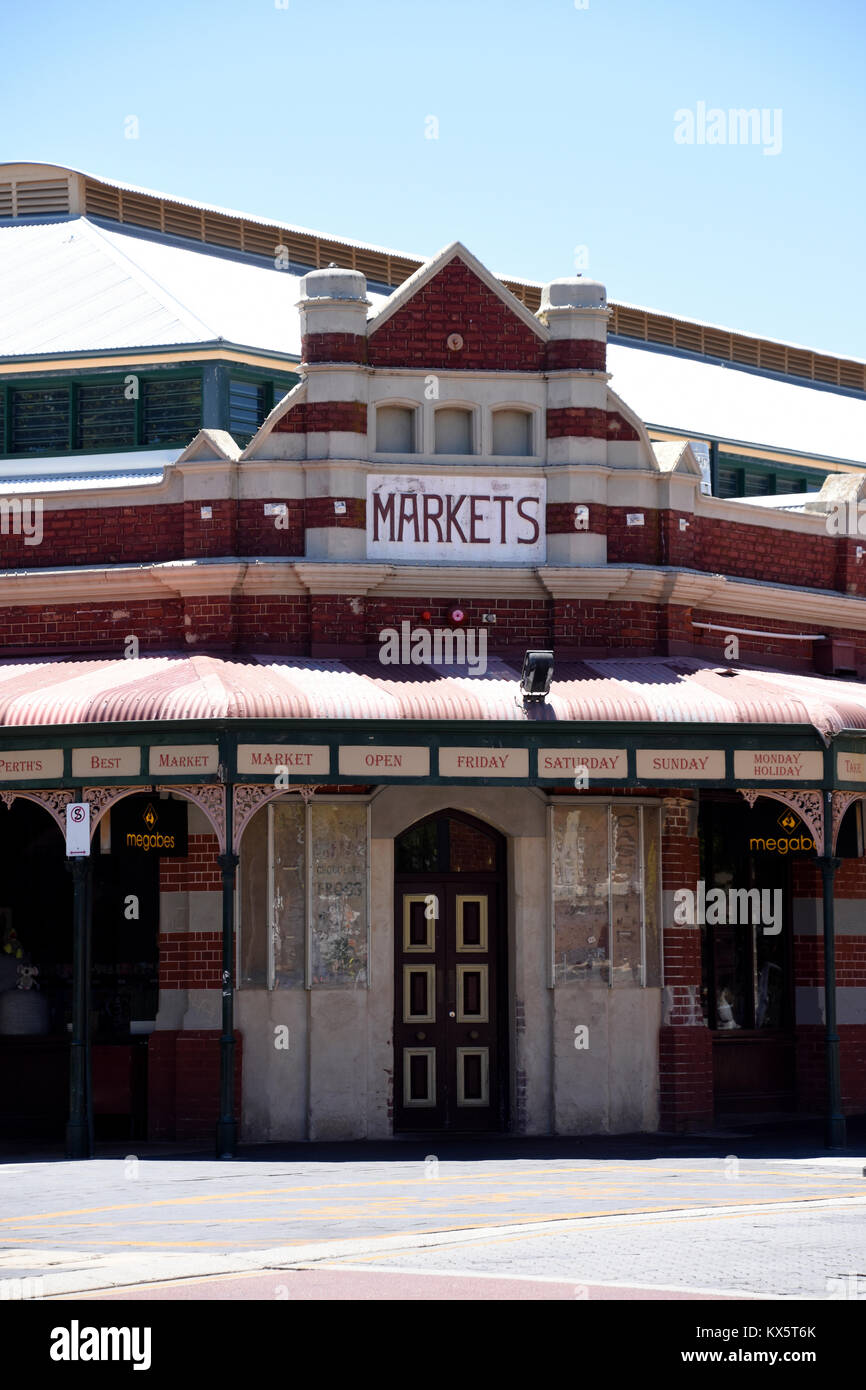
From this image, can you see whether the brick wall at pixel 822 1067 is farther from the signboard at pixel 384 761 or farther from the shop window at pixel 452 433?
the shop window at pixel 452 433

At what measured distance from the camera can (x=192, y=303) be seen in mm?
24062

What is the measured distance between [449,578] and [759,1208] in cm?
794

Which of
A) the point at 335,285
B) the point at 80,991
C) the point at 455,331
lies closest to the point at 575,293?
the point at 455,331

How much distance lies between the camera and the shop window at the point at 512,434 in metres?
19.5

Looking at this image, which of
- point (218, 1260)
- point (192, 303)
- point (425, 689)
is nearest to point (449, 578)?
point (425, 689)

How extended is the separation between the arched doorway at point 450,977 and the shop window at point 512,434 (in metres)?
3.71

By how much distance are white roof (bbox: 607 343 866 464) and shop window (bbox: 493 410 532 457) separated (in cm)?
656

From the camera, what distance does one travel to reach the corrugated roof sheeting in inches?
666

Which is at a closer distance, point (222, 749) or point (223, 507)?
point (222, 749)

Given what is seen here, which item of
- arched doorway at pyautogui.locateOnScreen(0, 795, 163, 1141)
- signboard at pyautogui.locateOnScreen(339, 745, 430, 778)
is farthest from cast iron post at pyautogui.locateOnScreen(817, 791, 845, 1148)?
arched doorway at pyautogui.locateOnScreen(0, 795, 163, 1141)

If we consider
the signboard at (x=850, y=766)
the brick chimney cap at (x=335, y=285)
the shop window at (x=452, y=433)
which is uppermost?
the brick chimney cap at (x=335, y=285)

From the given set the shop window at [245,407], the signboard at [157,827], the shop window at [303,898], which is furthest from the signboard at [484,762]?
the shop window at [245,407]
